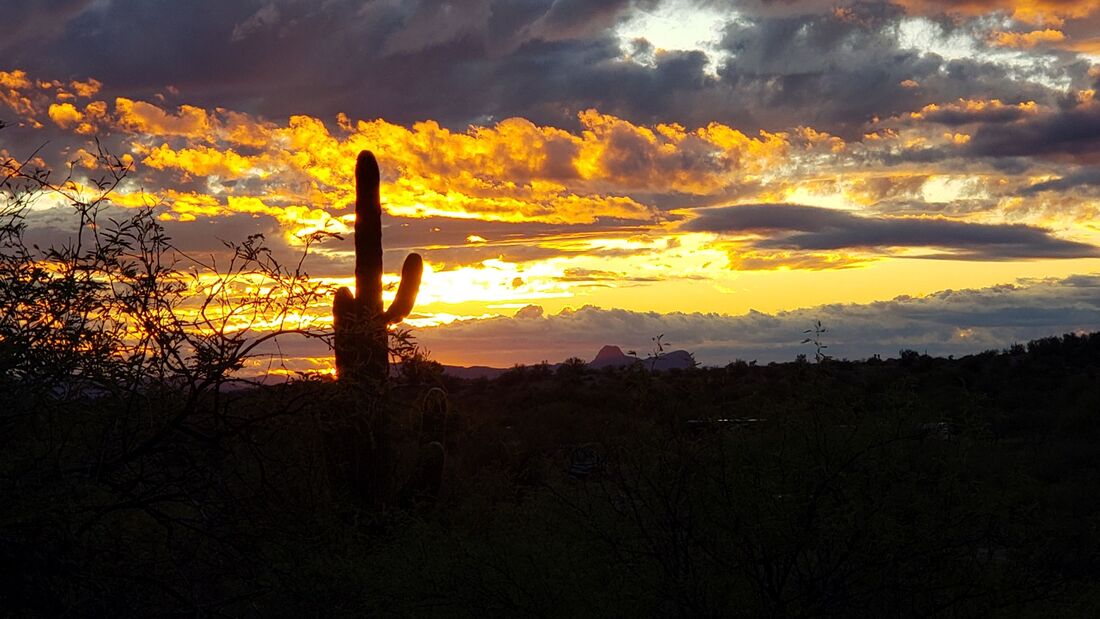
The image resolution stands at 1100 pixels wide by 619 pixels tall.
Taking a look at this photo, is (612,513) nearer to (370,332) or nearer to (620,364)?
(370,332)

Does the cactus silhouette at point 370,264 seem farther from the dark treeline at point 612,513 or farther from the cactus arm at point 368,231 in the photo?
the dark treeline at point 612,513

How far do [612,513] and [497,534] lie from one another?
197 cm

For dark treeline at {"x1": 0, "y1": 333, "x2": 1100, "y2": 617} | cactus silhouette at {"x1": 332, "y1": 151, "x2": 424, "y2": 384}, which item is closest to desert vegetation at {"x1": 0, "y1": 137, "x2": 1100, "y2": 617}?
dark treeline at {"x1": 0, "y1": 333, "x2": 1100, "y2": 617}

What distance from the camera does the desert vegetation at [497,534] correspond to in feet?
27.1

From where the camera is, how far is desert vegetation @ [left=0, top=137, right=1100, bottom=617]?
8273mm

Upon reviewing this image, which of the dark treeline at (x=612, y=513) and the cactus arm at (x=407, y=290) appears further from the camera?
the cactus arm at (x=407, y=290)

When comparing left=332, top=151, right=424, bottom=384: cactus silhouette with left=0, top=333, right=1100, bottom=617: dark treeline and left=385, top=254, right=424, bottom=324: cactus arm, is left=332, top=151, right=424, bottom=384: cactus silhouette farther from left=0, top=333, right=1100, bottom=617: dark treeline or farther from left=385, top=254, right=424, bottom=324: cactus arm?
left=0, top=333, right=1100, bottom=617: dark treeline

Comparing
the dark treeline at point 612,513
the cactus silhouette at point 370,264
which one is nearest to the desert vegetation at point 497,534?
the dark treeline at point 612,513

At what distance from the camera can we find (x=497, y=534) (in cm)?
1173

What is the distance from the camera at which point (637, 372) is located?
991cm

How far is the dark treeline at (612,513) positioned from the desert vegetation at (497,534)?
2cm

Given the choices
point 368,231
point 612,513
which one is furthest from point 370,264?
point 612,513

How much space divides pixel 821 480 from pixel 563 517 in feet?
8.50

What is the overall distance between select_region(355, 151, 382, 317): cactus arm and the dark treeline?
5.57m
